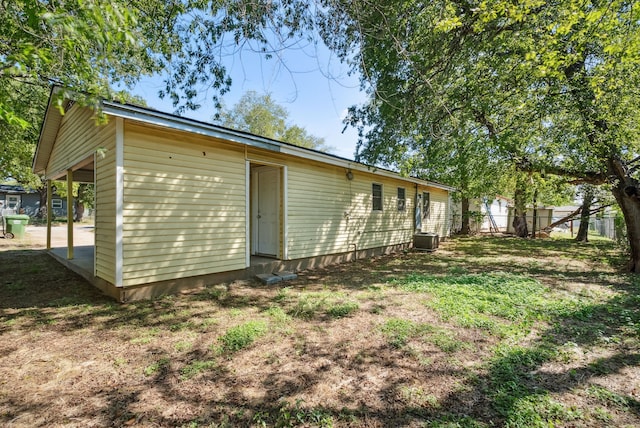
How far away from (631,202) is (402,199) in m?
6.28

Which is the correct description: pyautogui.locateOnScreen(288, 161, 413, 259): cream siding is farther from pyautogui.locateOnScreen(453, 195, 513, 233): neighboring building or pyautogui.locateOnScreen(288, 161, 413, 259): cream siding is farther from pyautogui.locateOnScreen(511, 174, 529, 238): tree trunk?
pyautogui.locateOnScreen(453, 195, 513, 233): neighboring building

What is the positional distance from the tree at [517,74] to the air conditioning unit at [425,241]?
4015 mm

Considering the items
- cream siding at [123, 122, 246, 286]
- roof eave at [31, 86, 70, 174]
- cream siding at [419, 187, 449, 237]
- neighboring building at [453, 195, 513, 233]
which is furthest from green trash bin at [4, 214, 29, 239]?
neighboring building at [453, 195, 513, 233]

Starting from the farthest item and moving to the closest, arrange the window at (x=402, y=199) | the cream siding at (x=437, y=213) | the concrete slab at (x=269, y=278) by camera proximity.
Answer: the cream siding at (x=437, y=213)
the window at (x=402, y=199)
the concrete slab at (x=269, y=278)

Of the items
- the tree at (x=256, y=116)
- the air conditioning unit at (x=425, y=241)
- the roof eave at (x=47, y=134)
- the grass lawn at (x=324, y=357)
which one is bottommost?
the grass lawn at (x=324, y=357)

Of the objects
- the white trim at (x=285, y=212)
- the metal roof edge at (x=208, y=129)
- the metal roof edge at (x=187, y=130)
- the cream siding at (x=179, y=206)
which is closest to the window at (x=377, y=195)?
the metal roof edge at (x=187, y=130)

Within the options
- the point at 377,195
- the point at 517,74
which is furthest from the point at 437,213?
the point at 517,74

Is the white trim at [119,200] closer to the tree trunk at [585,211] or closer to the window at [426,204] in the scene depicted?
the window at [426,204]

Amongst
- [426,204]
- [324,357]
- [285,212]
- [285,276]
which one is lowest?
[324,357]

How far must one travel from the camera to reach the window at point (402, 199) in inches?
449

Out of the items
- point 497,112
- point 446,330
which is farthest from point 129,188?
point 497,112

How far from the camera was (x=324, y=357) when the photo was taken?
300 centimetres

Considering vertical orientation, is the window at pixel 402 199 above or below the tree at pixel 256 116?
below

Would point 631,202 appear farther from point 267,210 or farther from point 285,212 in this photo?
point 267,210
